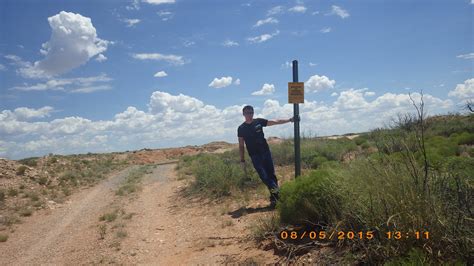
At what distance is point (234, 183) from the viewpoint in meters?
10.1

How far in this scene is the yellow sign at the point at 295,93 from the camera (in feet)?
22.2

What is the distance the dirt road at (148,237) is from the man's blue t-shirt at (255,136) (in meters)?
1.25

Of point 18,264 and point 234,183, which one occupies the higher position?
point 234,183

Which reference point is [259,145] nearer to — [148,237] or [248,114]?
[248,114]

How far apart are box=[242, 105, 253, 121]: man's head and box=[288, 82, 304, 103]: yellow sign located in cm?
92

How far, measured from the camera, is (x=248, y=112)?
24.0ft

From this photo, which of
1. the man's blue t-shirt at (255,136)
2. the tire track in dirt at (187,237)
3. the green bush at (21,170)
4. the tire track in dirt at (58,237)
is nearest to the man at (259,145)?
the man's blue t-shirt at (255,136)

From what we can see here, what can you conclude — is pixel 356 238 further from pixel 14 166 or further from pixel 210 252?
pixel 14 166

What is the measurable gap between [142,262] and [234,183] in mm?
4778

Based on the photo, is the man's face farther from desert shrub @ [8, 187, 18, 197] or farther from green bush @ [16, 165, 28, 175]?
green bush @ [16, 165, 28, 175]

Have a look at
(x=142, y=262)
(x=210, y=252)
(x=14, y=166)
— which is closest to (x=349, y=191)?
(x=210, y=252)

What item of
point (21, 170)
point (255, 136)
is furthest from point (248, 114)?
point (21, 170)
